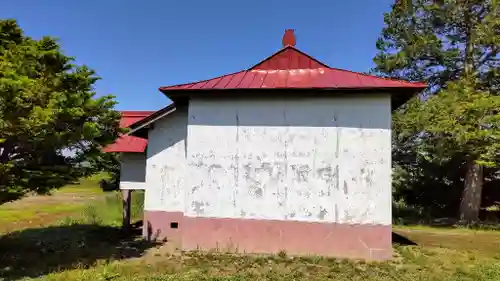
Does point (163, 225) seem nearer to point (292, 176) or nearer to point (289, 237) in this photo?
point (289, 237)

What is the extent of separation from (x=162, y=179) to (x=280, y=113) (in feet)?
16.4

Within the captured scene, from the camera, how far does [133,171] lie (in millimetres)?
14258

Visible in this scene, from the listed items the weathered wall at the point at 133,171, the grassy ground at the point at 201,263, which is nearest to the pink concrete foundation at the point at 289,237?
the grassy ground at the point at 201,263

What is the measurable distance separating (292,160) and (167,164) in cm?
477

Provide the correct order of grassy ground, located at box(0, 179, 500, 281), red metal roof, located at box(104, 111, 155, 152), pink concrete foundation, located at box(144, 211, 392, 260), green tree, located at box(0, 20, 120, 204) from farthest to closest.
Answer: red metal roof, located at box(104, 111, 155, 152), pink concrete foundation, located at box(144, 211, 392, 260), grassy ground, located at box(0, 179, 500, 281), green tree, located at box(0, 20, 120, 204)

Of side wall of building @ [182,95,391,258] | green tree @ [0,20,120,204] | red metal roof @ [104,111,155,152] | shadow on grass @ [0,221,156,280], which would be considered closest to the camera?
green tree @ [0,20,120,204]

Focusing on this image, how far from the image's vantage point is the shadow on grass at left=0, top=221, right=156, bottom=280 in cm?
962

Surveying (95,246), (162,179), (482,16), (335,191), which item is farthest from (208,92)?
(482,16)

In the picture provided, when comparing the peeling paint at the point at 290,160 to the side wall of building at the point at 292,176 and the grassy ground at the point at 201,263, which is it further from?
the grassy ground at the point at 201,263

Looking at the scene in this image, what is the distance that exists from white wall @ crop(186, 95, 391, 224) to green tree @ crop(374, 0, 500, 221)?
804 cm

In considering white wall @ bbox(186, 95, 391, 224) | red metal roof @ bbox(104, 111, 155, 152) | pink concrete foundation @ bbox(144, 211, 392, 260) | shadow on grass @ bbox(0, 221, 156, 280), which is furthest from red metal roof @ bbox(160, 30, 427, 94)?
shadow on grass @ bbox(0, 221, 156, 280)

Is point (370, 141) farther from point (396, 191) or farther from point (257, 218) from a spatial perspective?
point (396, 191)

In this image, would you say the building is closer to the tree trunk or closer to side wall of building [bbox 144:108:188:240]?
side wall of building [bbox 144:108:188:240]

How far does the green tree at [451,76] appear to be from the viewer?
17047 mm
